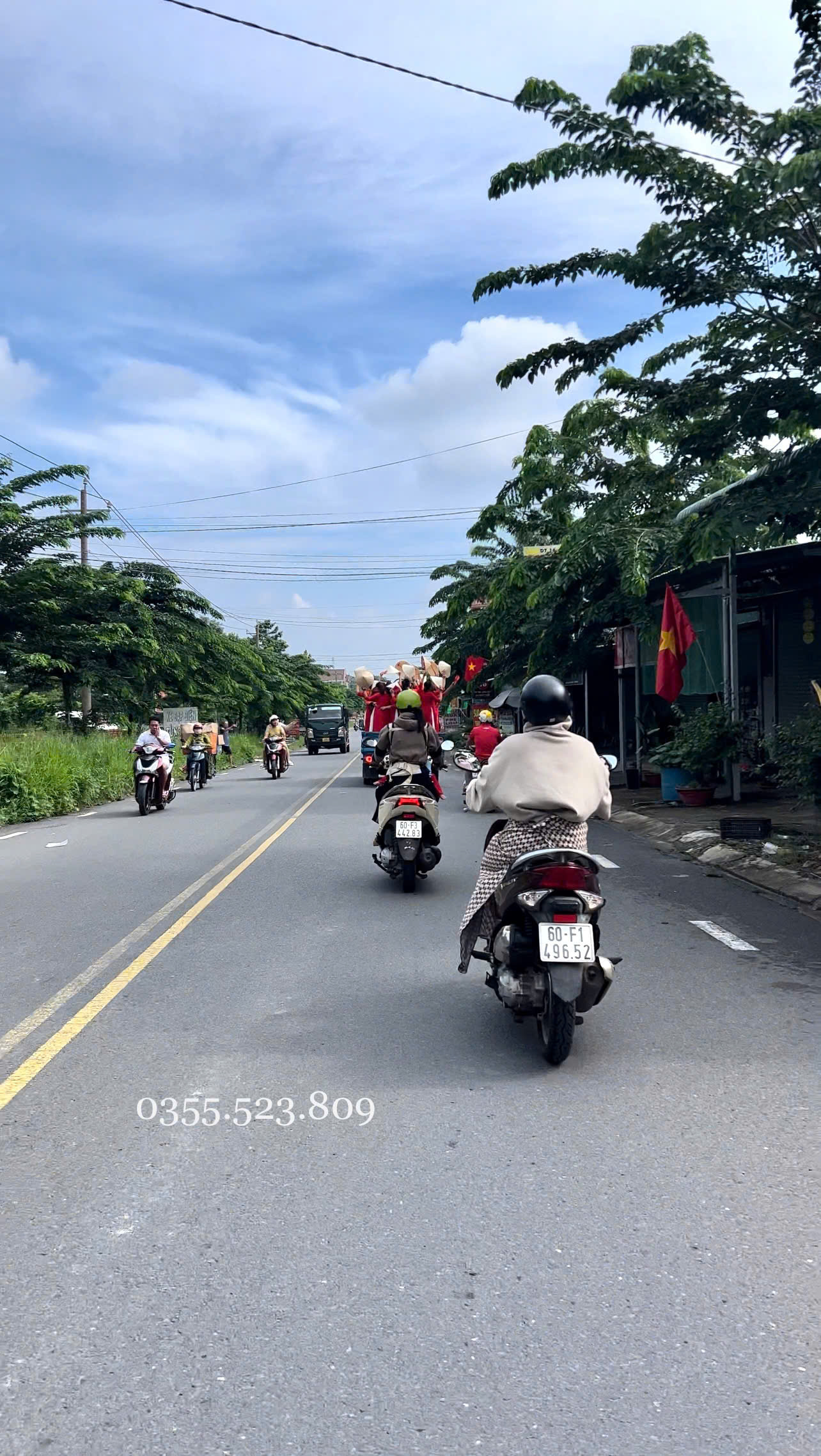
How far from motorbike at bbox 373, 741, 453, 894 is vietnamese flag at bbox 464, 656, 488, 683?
24552 millimetres

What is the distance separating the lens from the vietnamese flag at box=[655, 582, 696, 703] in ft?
58.2

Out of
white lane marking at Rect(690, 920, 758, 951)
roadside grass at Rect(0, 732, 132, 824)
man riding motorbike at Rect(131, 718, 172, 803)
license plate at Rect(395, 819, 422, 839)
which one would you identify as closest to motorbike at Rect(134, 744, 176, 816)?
man riding motorbike at Rect(131, 718, 172, 803)

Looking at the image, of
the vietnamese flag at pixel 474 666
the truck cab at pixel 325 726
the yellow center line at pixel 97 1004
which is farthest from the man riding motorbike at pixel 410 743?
the truck cab at pixel 325 726

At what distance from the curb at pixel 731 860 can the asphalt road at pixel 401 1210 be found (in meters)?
2.38

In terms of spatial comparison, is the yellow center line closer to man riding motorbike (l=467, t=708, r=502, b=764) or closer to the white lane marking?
the white lane marking

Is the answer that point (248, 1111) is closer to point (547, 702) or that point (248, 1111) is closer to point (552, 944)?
point (552, 944)

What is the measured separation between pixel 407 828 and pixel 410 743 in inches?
42.1

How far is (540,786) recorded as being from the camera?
5727 mm

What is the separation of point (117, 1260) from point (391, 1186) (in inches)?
38.7

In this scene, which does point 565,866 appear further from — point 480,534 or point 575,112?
point 480,534

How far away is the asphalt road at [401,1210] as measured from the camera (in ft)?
9.14

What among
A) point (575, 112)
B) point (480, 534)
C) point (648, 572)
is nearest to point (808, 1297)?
point (575, 112)

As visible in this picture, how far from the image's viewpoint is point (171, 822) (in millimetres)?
18266

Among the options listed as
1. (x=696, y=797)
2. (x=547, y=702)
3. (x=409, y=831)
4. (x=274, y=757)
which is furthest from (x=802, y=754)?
(x=274, y=757)
